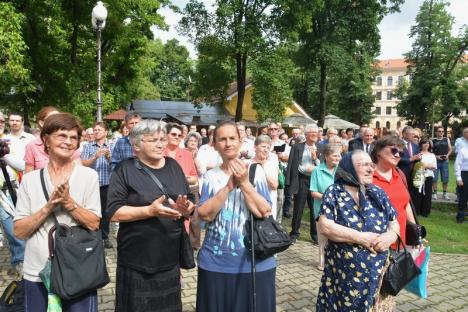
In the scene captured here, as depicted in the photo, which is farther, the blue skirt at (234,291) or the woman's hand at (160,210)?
the blue skirt at (234,291)

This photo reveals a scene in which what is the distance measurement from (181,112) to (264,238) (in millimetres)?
34165

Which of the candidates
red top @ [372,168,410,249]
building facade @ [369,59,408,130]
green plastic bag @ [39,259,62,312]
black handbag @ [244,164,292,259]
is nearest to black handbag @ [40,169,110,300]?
green plastic bag @ [39,259,62,312]

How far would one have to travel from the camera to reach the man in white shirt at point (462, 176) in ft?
27.8

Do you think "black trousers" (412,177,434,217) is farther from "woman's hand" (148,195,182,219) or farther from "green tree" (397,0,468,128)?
"green tree" (397,0,468,128)

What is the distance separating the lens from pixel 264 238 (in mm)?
2543

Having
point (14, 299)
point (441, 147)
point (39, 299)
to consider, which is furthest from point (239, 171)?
point (441, 147)

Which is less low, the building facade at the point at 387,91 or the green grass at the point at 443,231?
the building facade at the point at 387,91

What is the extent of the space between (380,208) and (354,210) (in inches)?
9.5

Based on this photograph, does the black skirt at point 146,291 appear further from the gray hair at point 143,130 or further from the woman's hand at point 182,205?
the gray hair at point 143,130

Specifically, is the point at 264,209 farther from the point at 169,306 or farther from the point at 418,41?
the point at 418,41

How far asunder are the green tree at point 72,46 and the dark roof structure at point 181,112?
12.1 meters

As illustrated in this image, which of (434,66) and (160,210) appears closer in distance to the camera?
(160,210)

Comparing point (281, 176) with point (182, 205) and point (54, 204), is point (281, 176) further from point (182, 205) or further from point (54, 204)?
point (54, 204)

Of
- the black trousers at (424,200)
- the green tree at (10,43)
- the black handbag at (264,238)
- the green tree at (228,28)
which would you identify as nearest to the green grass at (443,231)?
the black trousers at (424,200)
